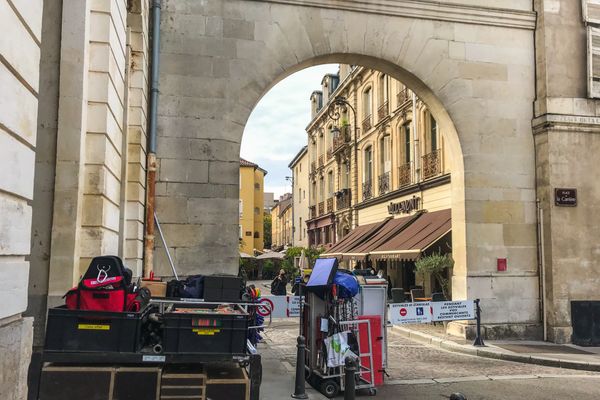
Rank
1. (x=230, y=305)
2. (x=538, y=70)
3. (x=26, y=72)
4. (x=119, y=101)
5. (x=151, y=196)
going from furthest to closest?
(x=538, y=70) < (x=151, y=196) < (x=119, y=101) < (x=230, y=305) < (x=26, y=72)

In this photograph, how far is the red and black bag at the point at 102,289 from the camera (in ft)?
16.7

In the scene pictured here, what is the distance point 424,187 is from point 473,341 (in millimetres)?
9178

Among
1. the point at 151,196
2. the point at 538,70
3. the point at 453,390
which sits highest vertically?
the point at 538,70

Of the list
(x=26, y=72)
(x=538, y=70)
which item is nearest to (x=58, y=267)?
(x=26, y=72)

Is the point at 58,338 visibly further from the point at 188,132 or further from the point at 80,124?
the point at 188,132

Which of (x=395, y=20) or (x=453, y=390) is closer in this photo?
(x=453, y=390)

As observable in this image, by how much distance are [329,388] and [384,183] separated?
709 inches

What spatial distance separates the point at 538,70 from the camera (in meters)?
12.7

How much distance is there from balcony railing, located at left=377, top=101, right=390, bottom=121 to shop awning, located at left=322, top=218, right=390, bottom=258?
475cm

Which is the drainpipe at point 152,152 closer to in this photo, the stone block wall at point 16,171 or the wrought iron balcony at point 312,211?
the stone block wall at point 16,171

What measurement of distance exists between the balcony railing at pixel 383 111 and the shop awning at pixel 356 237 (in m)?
4.75

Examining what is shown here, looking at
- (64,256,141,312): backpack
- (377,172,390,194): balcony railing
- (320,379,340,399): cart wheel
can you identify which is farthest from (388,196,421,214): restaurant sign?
(64,256,141,312): backpack

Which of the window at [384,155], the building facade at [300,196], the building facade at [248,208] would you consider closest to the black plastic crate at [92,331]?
the window at [384,155]

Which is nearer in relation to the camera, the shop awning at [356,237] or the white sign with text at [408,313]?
the white sign with text at [408,313]
